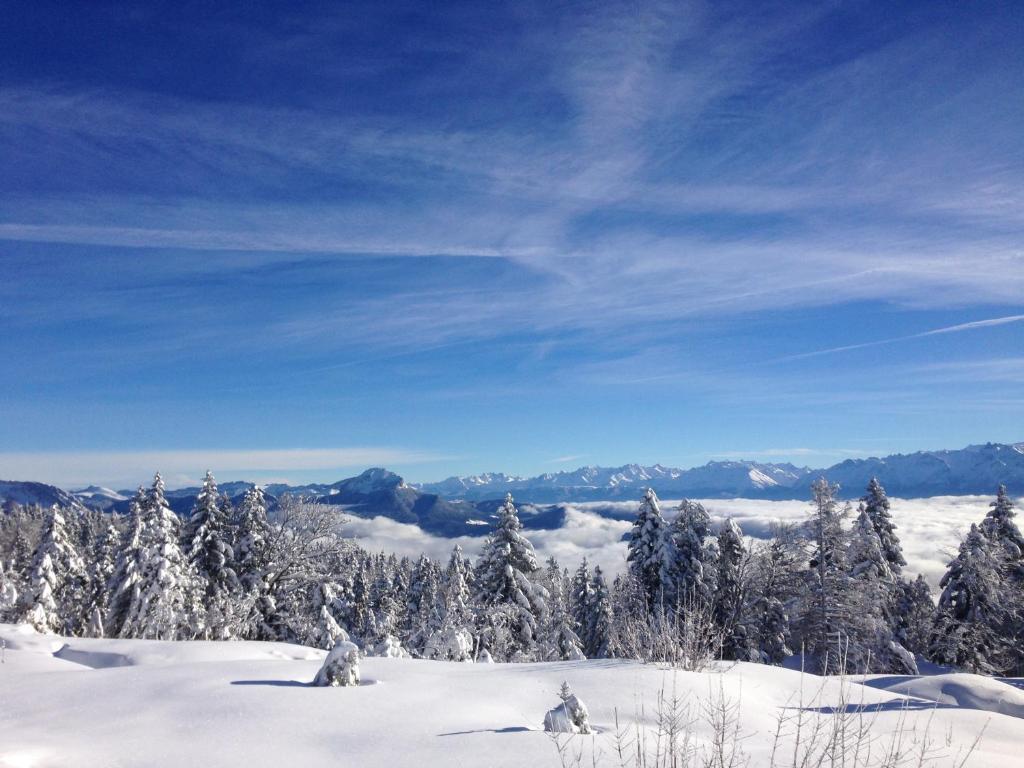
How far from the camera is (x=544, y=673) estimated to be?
10.5 metres

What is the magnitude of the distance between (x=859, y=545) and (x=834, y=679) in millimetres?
20081

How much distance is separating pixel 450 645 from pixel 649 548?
14601 millimetres

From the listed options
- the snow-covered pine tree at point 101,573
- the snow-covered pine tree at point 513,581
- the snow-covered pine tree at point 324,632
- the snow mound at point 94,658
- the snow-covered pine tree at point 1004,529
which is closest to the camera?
the snow mound at point 94,658

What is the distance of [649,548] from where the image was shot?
34.1 m

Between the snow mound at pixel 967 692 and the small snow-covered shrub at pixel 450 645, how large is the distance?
47.2 ft

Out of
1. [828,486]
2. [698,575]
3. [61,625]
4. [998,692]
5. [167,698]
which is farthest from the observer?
[698,575]

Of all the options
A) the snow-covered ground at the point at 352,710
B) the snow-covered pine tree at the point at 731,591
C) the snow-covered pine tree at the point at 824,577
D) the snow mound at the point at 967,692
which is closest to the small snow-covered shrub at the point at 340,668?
the snow-covered ground at the point at 352,710

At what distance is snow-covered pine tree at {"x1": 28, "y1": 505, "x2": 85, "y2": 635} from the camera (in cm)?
2987

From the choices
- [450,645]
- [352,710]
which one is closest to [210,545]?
[450,645]

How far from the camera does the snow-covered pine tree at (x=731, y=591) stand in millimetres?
28469

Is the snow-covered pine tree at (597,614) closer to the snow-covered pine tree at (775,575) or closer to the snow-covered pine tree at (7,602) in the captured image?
the snow-covered pine tree at (775,575)

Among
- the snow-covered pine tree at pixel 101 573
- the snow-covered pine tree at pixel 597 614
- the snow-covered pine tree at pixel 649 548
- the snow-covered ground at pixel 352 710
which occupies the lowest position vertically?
the snow-covered pine tree at pixel 597 614

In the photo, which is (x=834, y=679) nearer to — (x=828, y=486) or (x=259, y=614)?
(x=828, y=486)

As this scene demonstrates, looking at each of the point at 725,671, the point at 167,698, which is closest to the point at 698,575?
the point at 725,671
